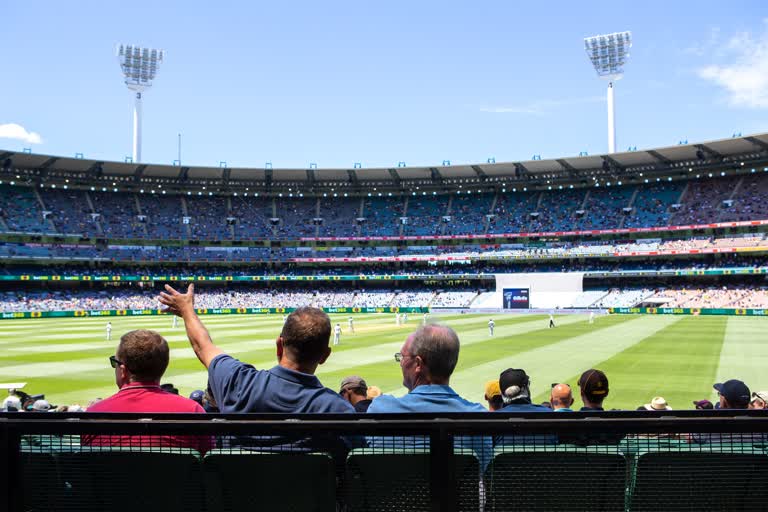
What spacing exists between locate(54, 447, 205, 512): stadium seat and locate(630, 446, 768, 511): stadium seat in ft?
6.63

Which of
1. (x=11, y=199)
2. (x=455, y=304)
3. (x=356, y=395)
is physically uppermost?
(x=11, y=199)

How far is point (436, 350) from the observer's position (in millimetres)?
3676

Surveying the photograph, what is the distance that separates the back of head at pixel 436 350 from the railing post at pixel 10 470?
219 centimetres

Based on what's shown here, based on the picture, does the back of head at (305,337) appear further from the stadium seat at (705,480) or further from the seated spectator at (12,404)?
the seated spectator at (12,404)

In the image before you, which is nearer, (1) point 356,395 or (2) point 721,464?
(2) point 721,464

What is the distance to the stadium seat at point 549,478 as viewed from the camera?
2.55 metres

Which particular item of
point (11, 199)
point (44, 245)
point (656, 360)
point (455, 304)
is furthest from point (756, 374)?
point (11, 199)

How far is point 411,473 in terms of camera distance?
2533 mm

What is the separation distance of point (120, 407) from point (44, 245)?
80.3m

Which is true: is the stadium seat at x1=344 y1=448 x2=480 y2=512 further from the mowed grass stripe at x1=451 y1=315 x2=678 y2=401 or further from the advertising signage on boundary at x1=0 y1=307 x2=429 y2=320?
the advertising signage on boundary at x1=0 y1=307 x2=429 y2=320

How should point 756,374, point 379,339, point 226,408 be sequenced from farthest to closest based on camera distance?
point 379,339, point 756,374, point 226,408

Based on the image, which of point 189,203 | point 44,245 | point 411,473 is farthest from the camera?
point 189,203

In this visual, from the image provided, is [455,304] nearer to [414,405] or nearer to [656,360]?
[656,360]

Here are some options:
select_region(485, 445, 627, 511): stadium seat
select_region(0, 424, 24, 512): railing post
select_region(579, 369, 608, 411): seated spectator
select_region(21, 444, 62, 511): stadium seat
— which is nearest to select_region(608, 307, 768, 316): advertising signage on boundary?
select_region(579, 369, 608, 411): seated spectator
